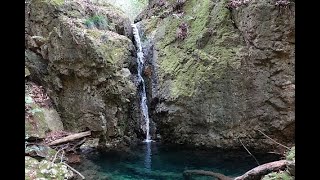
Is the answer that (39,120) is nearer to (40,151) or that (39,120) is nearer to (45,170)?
(40,151)

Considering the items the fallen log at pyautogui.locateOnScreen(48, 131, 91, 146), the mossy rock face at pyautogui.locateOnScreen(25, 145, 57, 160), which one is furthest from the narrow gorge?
the mossy rock face at pyautogui.locateOnScreen(25, 145, 57, 160)

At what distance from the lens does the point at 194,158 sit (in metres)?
9.63

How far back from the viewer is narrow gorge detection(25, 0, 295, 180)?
9492mm

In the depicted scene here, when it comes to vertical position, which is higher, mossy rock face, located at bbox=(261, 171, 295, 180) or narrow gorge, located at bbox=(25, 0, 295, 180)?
narrow gorge, located at bbox=(25, 0, 295, 180)

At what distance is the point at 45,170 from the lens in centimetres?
678

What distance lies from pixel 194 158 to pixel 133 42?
225 inches

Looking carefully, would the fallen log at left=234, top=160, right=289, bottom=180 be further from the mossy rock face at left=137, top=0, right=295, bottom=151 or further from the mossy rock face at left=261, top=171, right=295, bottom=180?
the mossy rock face at left=137, top=0, right=295, bottom=151

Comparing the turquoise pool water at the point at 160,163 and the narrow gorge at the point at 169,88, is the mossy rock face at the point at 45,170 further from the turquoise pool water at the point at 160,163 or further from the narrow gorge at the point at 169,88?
the narrow gorge at the point at 169,88

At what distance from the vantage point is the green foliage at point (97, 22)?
11.2 meters

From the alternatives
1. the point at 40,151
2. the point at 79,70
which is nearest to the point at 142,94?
the point at 79,70

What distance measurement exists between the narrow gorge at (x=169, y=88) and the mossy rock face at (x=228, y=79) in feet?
0.11

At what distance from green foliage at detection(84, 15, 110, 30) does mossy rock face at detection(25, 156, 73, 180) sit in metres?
5.73

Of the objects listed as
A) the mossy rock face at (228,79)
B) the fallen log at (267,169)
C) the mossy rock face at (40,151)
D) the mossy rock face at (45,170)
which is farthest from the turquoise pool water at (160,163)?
the fallen log at (267,169)
